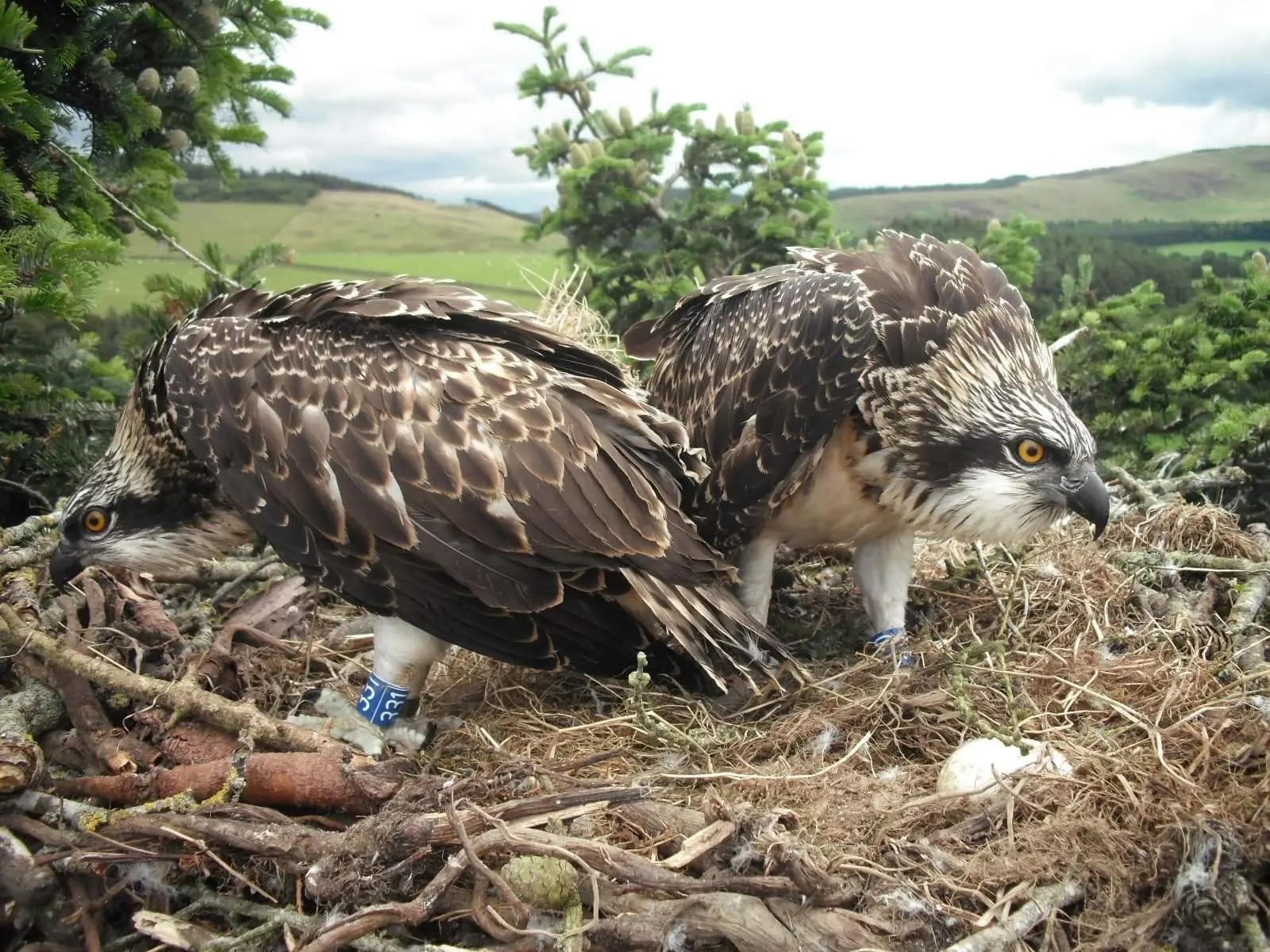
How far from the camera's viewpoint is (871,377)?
316 centimetres

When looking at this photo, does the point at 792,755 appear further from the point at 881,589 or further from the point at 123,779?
the point at 123,779

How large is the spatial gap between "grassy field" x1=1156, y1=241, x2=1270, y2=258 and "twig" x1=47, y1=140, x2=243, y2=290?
5329 mm

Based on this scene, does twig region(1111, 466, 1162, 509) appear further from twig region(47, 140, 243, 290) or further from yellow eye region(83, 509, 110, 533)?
yellow eye region(83, 509, 110, 533)

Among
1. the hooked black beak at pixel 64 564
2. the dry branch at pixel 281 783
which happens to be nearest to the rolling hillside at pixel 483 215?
the hooked black beak at pixel 64 564

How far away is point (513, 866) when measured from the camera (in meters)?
2.10

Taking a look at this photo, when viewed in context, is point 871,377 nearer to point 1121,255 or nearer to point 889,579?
point 889,579

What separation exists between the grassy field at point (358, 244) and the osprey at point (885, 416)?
4.35 ft

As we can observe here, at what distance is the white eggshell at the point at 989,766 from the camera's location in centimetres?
250

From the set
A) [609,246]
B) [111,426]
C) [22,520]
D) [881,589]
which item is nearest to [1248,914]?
[881,589]

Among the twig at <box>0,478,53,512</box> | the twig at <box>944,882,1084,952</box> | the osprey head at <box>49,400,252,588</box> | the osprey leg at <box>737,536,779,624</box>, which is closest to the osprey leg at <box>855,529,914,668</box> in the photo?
the osprey leg at <box>737,536,779,624</box>

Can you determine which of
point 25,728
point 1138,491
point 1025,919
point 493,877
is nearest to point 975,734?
point 1025,919

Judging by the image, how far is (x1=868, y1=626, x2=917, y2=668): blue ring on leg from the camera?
3.36 meters

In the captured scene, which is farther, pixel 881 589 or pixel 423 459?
pixel 881 589

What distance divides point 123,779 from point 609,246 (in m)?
4.94
